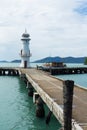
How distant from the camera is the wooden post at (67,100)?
10.4 meters

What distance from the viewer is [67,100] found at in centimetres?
1057

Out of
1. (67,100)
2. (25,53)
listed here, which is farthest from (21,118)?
(25,53)

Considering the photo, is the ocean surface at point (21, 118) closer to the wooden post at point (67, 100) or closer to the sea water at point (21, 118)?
the sea water at point (21, 118)

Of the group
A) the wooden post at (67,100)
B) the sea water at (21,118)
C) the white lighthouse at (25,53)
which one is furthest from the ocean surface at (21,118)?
the white lighthouse at (25,53)

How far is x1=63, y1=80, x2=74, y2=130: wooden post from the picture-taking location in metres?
10.4

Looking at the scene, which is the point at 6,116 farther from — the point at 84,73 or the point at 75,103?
the point at 84,73

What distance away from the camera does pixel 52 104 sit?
55.3ft

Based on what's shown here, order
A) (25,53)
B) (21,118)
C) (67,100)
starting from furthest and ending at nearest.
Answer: (25,53) < (21,118) < (67,100)

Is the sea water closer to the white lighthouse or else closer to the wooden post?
the wooden post

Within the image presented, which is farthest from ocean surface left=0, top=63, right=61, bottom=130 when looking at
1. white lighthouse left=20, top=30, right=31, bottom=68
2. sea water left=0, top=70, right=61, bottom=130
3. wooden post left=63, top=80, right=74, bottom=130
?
white lighthouse left=20, top=30, right=31, bottom=68

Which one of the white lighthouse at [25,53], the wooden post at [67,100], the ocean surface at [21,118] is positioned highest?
the white lighthouse at [25,53]

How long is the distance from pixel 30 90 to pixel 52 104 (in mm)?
19244

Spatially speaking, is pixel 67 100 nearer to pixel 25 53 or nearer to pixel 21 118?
pixel 21 118

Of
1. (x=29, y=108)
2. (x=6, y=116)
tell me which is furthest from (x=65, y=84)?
(x=29, y=108)
